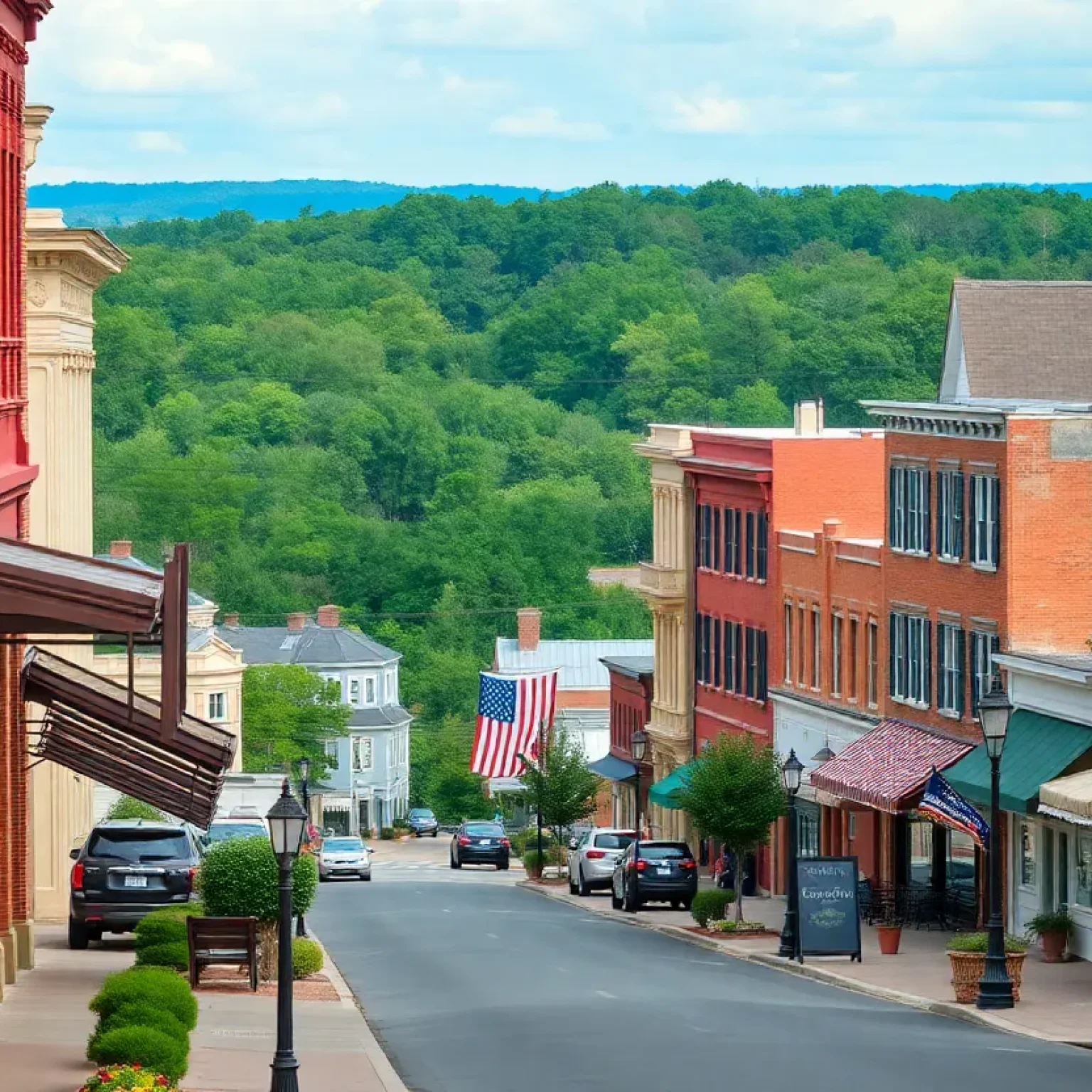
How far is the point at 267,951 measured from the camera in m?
32.1

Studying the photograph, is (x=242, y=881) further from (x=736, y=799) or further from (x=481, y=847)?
(x=481, y=847)

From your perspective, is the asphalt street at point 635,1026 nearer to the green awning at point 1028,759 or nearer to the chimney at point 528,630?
the green awning at point 1028,759

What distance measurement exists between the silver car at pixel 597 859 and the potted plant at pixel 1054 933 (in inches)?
838

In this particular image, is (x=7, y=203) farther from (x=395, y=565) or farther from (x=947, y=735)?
(x=395, y=565)

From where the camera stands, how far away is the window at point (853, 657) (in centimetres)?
5362

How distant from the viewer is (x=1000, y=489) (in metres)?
44.3

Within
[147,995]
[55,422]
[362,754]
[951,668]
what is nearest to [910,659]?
[951,668]

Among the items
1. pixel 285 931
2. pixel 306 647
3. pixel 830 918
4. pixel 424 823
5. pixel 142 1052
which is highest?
pixel 285 931

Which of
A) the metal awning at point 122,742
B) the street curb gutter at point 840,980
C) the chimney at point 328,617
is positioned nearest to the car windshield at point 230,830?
the street curb gutter at point 840,980

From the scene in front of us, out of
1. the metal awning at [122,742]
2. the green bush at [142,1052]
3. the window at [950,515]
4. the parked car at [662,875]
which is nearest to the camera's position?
the green bush at [142,1052]

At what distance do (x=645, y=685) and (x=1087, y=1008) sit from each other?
46.8 meters

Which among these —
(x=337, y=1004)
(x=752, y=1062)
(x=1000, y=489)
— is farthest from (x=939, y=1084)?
(x=1000, y=489)

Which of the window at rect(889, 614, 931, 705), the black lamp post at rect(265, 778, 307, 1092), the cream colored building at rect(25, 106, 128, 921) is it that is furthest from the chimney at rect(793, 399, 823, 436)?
the black lamp post at rect(265, 778, 307, 1092)

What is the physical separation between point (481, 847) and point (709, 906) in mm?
34875
